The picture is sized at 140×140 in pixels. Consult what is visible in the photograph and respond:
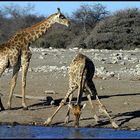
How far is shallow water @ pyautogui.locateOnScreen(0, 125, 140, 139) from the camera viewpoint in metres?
10.8

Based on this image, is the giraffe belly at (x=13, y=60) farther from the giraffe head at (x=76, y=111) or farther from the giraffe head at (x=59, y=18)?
the giraffe head at (x=76, y=111)

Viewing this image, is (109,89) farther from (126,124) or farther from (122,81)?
(126,124)

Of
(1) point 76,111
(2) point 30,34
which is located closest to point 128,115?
(1) point 76,111

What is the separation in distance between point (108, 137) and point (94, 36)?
21359 millimetres

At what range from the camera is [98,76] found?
731 inches

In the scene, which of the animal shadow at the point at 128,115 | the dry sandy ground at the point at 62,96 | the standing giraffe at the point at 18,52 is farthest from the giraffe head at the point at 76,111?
the standing giraffe at the point at 18,52

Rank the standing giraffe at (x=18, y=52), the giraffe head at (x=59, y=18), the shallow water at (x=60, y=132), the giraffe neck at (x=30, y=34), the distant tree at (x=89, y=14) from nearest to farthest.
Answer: the shallow water at (x=60, y=132), the standing giraffe at (x=18, y=52), the giraffe neck at (x=30, y=34), the giraffe head at (x=59, y=18), the distant tree at (x=89, y=14)

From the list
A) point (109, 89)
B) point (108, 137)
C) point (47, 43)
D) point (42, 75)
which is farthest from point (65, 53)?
point (108, 137)

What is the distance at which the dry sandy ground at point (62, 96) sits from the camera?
41.7ft

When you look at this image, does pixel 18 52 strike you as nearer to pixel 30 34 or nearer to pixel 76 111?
pixel 30 34

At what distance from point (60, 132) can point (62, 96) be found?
4.23 m

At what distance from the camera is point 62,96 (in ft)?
50.8

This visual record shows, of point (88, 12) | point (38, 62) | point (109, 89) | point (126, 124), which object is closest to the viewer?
point (126, 124)

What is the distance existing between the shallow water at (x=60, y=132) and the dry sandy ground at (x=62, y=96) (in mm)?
529
